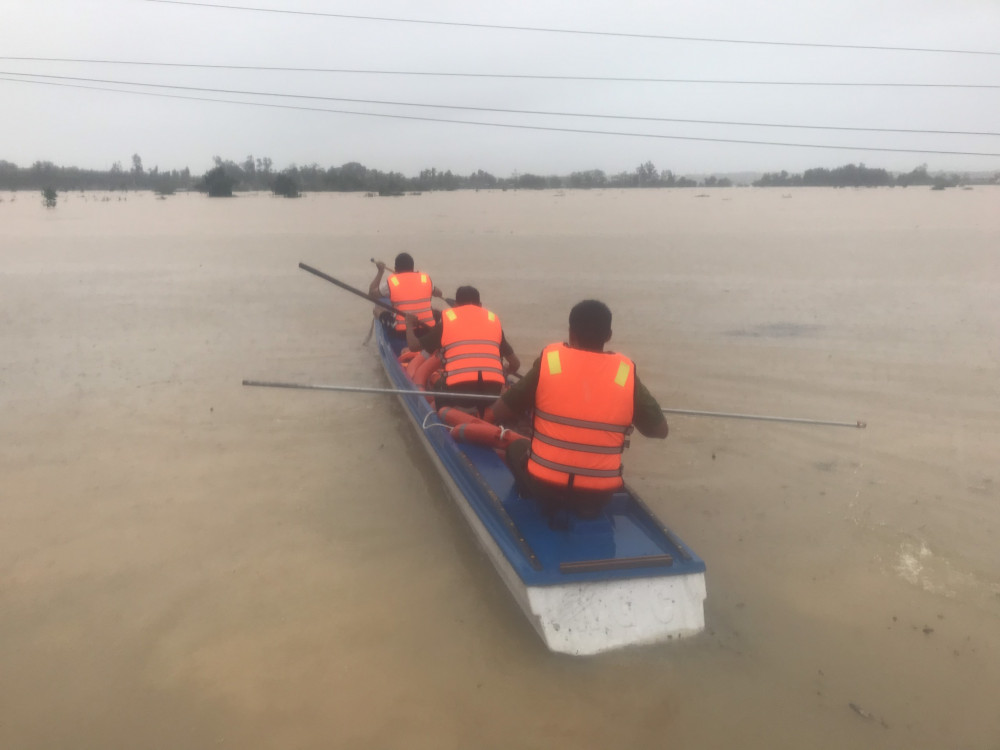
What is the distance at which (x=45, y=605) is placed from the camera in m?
4.06

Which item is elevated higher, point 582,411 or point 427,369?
point 582,411

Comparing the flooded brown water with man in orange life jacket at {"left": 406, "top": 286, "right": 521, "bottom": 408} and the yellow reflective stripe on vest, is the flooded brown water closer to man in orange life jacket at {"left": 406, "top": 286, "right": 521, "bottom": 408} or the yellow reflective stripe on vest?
man in orange life jacket at {"left": 406, "top": 286, "right": 521, "bottom": 408}

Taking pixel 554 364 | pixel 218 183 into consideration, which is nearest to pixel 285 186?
pixel 218 183

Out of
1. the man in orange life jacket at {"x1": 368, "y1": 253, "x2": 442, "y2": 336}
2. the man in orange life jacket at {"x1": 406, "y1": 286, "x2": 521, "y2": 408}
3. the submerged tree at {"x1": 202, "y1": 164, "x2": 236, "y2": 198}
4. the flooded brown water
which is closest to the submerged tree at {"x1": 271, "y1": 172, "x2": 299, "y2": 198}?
the submerged tree at {"x1": 202, "y1": 164, "x2": 236, "y2": 198}

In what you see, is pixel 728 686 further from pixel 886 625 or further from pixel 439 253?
pixel 439 253

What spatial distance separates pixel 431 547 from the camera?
470 cm

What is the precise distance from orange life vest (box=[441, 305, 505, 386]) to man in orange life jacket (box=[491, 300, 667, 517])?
4.52 feet

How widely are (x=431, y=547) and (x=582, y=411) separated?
1693 millimetres

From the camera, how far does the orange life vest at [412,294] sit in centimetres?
769

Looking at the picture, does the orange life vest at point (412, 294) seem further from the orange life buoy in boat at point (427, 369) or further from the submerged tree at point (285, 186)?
the submerged tree at point (285, 186)

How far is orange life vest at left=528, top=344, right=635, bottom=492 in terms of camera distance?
3504 millimetres

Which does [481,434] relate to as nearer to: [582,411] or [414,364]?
[582,411]

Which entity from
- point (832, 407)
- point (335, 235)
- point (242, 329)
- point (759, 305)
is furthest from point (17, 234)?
point (832, 407)

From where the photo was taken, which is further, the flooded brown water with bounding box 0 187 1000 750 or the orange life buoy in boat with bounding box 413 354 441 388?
the orange life buoy in boat with bounding box 413 354 441 388
